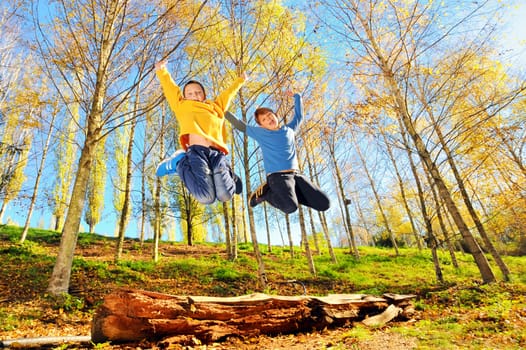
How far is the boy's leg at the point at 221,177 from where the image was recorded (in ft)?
11.3

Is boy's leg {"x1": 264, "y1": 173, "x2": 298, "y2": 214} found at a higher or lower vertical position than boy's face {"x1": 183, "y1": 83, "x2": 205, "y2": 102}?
lower

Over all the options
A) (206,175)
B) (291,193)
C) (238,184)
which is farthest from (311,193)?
(206,175)

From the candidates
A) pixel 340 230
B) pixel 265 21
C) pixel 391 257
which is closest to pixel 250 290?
pixel 265 21

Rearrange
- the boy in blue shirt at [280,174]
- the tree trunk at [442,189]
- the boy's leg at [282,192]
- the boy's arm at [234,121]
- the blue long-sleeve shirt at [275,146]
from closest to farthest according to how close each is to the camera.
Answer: the boy's leg at [282,192], the boy in blue shirt at [280,174], the blue long-sleeve shirt at [275,146], the boy's arm at [234,121], the tree trunk at [442,189]

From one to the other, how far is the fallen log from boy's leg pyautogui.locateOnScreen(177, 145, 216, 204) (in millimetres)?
1214

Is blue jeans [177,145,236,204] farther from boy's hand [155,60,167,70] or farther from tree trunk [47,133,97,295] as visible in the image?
tree trunk [47,133,97,295]

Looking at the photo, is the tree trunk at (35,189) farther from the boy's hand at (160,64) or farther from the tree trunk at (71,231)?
the boy's hand at (160,64)

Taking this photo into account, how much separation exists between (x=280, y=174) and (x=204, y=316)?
1991 millimetres

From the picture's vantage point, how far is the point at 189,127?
142 inches

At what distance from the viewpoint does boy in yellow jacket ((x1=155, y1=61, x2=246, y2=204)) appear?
Answer: 3.44 metres

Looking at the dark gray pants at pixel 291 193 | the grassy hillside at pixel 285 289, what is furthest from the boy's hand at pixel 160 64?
the grassy hillside at pixel 285 289

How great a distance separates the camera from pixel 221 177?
3.49 m

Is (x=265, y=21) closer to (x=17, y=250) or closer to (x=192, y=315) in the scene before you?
(x=192, y=315)

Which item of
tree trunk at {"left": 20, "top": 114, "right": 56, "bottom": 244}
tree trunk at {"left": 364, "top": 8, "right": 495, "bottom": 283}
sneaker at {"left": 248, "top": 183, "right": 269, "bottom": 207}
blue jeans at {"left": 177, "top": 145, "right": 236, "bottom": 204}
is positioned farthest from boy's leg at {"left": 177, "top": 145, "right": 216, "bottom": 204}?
tree trunk at {"left": 20, "top": 114, "right": 56, "bottom": 244}
